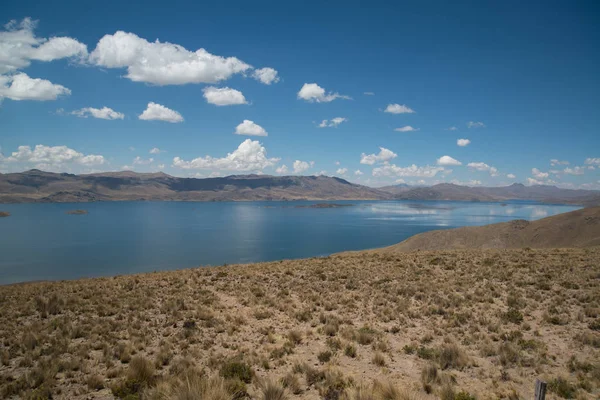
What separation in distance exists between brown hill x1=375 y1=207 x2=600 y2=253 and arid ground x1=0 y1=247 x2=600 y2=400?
49.7m

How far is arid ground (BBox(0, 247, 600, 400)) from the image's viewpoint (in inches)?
301

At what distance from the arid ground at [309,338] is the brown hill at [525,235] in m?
49.7

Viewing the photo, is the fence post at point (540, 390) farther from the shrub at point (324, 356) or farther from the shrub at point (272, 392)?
the shrub at point (324, 356)

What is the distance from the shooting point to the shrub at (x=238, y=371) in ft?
26.4

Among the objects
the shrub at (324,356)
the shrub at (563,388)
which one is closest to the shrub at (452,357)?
the shrub at (563,388)

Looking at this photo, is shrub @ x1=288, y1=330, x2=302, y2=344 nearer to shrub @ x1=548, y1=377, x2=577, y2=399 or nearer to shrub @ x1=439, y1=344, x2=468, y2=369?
shrub @ x1=439, y1=344, x2=468, y2=369

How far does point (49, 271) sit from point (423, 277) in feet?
223

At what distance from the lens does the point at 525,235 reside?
6525cm

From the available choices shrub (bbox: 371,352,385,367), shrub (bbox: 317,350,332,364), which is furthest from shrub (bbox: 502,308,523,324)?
shrub (bbox: 317,350,332,364)

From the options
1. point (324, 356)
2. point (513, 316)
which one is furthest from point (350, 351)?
point (513, 316)

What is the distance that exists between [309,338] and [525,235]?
70245 mm

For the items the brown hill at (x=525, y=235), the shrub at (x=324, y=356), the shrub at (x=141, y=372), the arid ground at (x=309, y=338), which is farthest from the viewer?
the brown hill at (x=525, y=235)

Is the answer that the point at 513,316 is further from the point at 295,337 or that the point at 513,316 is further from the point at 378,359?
the point at 295,337

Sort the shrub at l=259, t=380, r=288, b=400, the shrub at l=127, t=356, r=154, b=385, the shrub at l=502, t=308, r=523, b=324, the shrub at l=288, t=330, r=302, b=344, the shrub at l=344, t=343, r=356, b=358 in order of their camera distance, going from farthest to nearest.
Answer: the shrub at l=502, t=308, r=523, b=324 → the shrub at l=288, t=330, r=302, b=344 → the shrub at l=344, t=343, r=356, b=358 → the shrub at l=127, t=356, r=154, b=385 → the shrub at l=259, t=380, r=288, b=400
